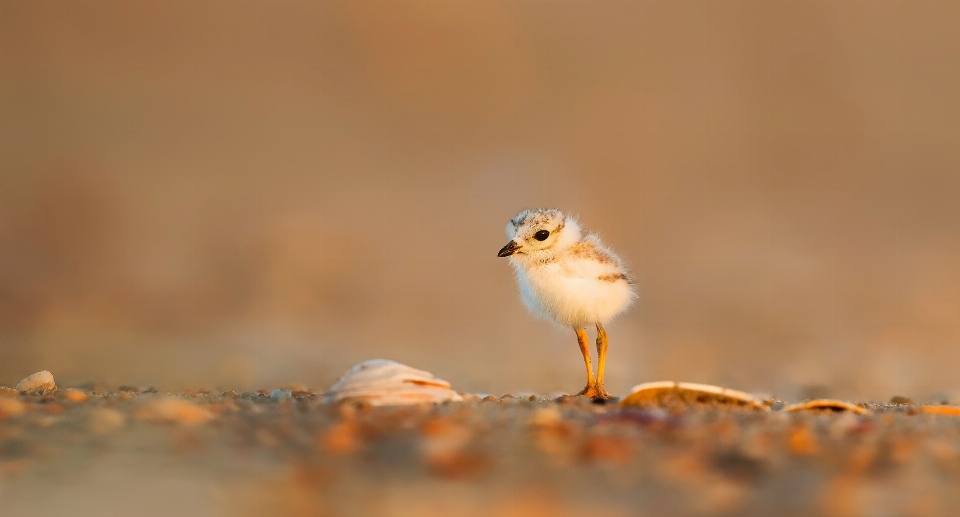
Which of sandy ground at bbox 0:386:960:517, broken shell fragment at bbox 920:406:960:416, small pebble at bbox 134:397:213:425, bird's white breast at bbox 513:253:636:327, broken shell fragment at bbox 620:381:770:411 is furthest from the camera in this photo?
bird's white breast at bbox 513:253:636:327

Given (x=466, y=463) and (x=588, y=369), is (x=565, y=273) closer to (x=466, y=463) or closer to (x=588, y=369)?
(x=588, y=369)

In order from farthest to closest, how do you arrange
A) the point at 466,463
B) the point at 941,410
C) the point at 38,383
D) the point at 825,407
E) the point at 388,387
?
the point at 38,383 → the point at 941,410 → the point at 825,407 → the point at 388,387 → the point at 466,463

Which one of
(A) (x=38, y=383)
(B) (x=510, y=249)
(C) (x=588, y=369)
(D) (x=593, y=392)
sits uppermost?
(B) (x=510, y=249)


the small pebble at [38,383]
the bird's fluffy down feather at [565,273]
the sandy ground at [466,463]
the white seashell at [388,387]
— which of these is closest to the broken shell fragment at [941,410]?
the sandy ground at [466,463]

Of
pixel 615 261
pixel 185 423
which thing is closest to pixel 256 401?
pixel 185 423

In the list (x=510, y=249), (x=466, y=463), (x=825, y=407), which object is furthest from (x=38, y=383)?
(x=825, y=407)

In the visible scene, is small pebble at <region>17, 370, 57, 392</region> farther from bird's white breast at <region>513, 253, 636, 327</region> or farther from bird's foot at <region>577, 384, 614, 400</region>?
bird's foot at <region>577, 384, 614, 400</region>

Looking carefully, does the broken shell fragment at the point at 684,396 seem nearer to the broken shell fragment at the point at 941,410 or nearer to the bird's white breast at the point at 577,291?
the broken shell fragment at the point at 941,410

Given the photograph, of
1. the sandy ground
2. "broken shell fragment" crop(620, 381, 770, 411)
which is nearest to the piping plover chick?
"broken shell fragment" crop(620, 381, 770, 411)

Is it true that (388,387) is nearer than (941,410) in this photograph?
Yes
